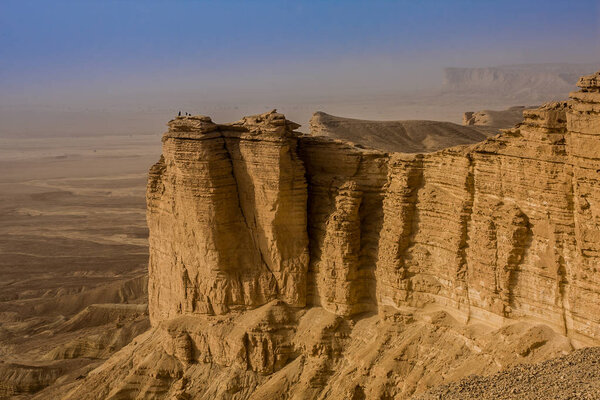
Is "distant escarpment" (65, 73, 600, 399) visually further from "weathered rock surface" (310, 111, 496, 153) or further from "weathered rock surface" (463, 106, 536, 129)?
"weathered rock surface" (463, 106, 536, 129)

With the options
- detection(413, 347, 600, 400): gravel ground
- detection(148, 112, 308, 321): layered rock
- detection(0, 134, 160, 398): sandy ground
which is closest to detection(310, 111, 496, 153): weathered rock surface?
detection(148, 112, 308, 321): layered rock

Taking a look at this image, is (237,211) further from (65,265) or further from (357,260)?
(65,265)

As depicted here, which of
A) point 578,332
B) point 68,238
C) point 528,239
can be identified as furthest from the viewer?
point 68,238

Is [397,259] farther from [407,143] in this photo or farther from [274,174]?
[407,143]

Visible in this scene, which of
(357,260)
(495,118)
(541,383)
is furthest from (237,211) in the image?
(495,118)

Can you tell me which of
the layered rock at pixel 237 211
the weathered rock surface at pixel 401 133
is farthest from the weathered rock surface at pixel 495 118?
the layered rock at pixel 237 211

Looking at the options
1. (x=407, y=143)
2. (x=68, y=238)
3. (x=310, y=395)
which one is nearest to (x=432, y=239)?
(x=310, y=395)

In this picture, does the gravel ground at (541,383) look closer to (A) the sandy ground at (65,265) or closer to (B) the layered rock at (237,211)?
(B) the layered rock at (237,211)
